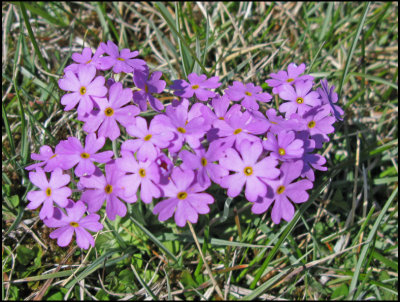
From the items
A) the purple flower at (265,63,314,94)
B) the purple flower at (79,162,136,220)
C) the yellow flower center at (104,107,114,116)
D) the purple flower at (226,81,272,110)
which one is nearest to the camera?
the purple flower at (79,162,136,220)

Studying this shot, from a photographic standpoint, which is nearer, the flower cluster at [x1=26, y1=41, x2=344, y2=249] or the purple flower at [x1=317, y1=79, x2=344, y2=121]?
the flower cluster at [x1=26, y1=41, x2=344, y2=249]

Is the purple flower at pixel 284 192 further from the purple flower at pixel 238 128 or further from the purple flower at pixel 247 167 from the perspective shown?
the purple flower at pixel 238 128

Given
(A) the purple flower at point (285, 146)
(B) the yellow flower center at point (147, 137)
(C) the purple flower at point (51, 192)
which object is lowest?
(C) the purple flower at point (51, 192)

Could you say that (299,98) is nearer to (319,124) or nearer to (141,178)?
(319,124)

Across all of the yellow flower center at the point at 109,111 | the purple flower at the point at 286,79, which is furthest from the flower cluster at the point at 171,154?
the purple flower at the point at 286,79

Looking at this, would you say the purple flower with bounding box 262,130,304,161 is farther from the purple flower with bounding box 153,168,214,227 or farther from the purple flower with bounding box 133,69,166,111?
the purple flower with bounding box 133,69,166,111

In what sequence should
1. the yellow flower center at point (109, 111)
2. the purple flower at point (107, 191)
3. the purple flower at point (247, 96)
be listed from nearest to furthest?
the purple flower at point (107, 191), the yellow flower center at point (109, 111), the purple flower at point (247, 96)

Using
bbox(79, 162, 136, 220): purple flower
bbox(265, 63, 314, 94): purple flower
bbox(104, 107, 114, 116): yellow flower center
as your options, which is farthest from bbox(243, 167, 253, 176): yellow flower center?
bbox(104, 107, 114, 116): yellow flower center

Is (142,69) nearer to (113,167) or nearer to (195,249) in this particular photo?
(113,167)
